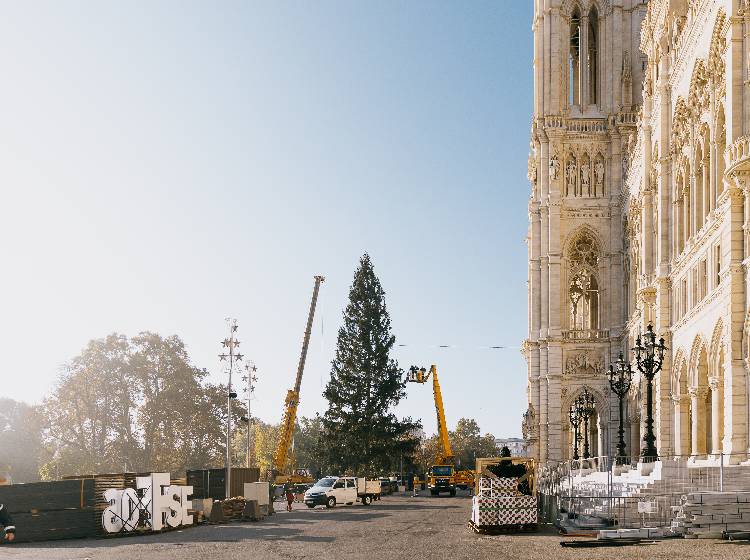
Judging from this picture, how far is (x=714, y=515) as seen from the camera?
76.0 feet

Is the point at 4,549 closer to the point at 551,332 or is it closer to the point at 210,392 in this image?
the point at 551,332

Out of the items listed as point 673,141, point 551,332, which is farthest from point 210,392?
point 673,141

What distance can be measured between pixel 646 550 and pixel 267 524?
1910 centimetres

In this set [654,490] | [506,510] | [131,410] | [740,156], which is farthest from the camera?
[131,410]

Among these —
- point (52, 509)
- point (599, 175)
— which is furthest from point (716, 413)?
point (599, 175)

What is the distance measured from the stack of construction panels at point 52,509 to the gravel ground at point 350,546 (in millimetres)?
1857

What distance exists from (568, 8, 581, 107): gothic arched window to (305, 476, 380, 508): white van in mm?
32495

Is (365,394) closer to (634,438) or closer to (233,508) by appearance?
(634,438)

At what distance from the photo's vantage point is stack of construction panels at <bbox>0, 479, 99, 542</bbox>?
3238 cm

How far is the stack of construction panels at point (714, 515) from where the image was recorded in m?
22.9

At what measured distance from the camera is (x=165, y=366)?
95.1 m

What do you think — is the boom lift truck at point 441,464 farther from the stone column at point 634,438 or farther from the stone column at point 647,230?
the stone column at point 647,230

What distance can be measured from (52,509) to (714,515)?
1991 centimetres

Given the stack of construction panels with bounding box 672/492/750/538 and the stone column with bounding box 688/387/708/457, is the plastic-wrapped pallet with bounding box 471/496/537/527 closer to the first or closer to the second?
the stack of construction panels with bounding box 672/492/750/538
